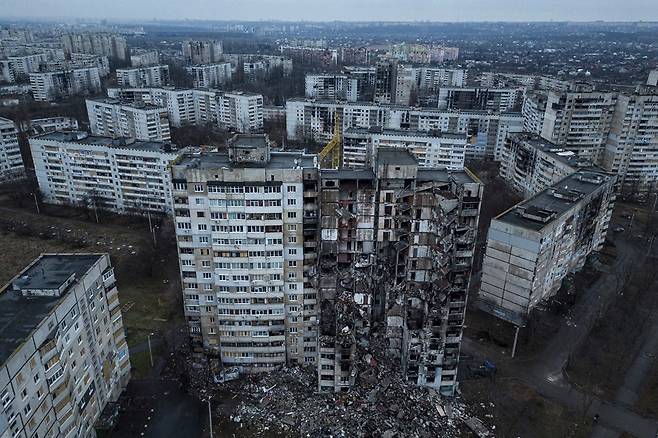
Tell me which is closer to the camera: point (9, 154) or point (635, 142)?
point (9, 154)

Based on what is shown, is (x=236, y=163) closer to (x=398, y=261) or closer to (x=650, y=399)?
(x=398, y=261)

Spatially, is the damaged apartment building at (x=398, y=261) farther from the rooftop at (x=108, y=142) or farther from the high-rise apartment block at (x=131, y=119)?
the high-rise apartment block at (x=131, y=119)

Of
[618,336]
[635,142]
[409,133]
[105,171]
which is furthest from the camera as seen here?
[635,142]

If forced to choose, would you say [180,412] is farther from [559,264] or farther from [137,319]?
[559,264]

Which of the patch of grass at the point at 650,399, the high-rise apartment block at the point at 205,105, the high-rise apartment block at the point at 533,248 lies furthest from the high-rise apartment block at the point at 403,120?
the patch of grass at the point at 650,399

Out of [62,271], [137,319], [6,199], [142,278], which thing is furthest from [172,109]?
[62,271]

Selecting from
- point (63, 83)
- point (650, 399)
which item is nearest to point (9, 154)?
point (63, 83)
